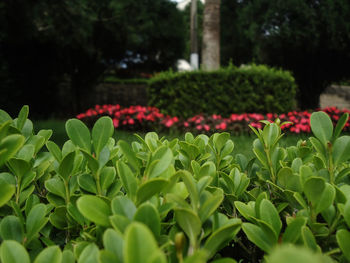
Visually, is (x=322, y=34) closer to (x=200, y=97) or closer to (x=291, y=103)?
(x=291, y=103)

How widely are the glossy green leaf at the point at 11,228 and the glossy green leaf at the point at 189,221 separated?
32 cm

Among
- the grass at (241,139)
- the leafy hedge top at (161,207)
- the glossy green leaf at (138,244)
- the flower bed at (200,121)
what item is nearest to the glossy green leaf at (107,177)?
the leafy hedge top at (161,207)

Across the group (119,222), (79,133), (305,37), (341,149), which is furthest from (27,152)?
(305,37)

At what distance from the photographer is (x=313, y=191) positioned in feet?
1.88

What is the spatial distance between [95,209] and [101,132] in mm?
199

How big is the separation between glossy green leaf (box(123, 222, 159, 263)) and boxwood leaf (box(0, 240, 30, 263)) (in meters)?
0.20

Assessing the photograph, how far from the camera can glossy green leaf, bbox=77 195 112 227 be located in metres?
0.50

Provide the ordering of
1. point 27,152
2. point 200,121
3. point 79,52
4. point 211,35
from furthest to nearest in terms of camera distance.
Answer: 1. point 79,52
2. point 211,35
3. point 200,121
4. point 27,152

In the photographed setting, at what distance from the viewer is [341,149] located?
0.75 metres

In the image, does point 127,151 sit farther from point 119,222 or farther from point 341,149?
point 341,149

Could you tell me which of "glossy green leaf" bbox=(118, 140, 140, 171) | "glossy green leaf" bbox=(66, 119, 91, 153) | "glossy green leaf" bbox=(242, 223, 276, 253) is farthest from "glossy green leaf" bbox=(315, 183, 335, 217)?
"glossy green leaf" bbox=(66, 119, 91, 153)

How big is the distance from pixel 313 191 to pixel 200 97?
278 inches

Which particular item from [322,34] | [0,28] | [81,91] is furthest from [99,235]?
[81,91]

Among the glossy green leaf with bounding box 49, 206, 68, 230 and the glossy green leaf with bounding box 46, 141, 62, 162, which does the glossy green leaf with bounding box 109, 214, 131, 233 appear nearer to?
the glossy green leaf with bounding box 49, 206, 68, 230
